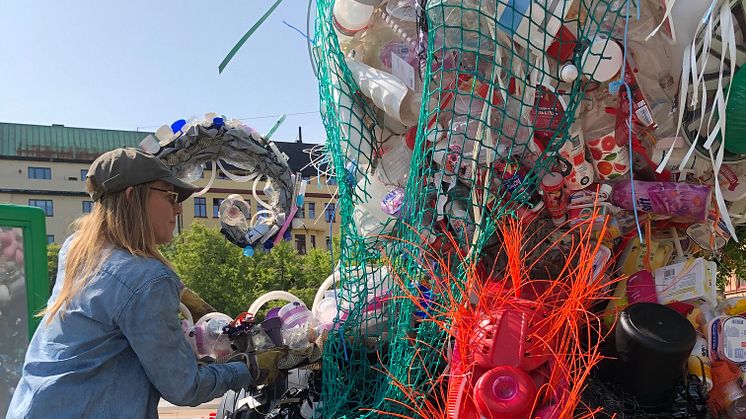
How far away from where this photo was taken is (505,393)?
1.73m

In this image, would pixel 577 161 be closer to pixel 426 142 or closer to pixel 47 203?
pixel 426 142

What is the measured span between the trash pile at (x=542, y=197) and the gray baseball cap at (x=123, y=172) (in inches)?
29.9

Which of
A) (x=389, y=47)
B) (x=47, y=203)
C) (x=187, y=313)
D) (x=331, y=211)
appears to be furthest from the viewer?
(x=47, y=203)

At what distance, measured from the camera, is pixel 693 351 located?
2176mm

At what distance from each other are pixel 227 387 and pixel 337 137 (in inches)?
40.7

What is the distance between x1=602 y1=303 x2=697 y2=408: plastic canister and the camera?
6.38 feet

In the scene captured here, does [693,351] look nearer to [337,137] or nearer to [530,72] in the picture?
[530,72]

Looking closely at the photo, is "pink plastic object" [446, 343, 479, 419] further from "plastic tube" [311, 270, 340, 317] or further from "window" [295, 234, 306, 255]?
"window" [295, 234, 306, 255]

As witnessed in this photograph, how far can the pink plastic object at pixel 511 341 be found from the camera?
1.78 meters

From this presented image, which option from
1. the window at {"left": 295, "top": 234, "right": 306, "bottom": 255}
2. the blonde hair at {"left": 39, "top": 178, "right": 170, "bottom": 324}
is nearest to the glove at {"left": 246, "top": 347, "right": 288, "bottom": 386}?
the blonde hair at {"left": 39, "top": 178, "right": 170, "bottom": 324}

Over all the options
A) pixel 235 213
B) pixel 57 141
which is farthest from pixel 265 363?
pixel 57 141

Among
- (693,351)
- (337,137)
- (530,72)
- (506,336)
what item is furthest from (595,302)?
(337,137)

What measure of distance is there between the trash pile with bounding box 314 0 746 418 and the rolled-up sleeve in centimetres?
63

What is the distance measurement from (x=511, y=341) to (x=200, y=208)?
145ft
